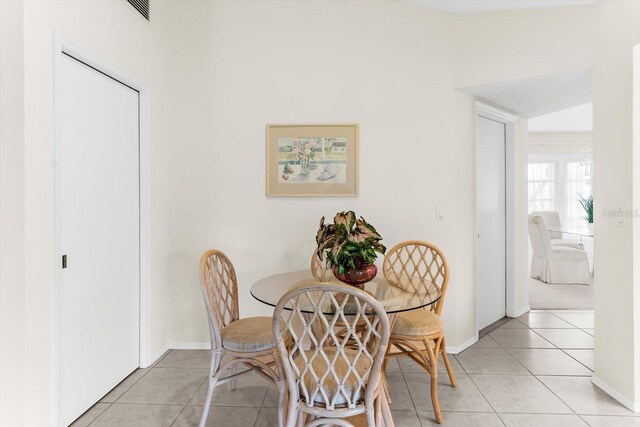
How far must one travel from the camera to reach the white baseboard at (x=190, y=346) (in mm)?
3068

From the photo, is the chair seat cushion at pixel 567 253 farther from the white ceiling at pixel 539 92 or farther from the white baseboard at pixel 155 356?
the white baseboard at pixel 155 356

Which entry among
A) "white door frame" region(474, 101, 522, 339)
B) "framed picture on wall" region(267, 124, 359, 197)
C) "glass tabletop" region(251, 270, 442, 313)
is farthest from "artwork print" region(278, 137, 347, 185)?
"white door frame" region(474, 101, 522, 339)

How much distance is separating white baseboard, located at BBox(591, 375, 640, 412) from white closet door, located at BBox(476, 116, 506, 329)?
1.08 meters

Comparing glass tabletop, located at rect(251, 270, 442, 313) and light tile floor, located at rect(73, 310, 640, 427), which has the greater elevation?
glass tabletop, located at rect(251, 270, 442, 313)

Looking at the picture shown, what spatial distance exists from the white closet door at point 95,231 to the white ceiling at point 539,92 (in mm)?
2628

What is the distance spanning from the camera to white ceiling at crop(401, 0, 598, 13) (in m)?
2.68

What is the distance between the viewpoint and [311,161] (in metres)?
3.03

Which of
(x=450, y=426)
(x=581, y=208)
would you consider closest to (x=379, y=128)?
(x=450, y=426)

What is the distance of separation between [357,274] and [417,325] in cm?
54

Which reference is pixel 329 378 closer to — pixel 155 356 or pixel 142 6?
pixel 155 356

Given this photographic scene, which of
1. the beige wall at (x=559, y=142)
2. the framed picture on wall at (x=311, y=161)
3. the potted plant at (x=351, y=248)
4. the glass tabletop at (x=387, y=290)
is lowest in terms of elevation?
the glass tabletop at (x=387, y=290)

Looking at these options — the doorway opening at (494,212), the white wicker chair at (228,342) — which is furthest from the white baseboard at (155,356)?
the doorway opening at (494,212)

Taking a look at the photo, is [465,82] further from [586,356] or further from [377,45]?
[586,356]

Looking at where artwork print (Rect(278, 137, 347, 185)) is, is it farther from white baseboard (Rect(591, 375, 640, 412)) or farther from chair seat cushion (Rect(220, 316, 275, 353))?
white baseboard (Rect(591, 375, 640, 412))
